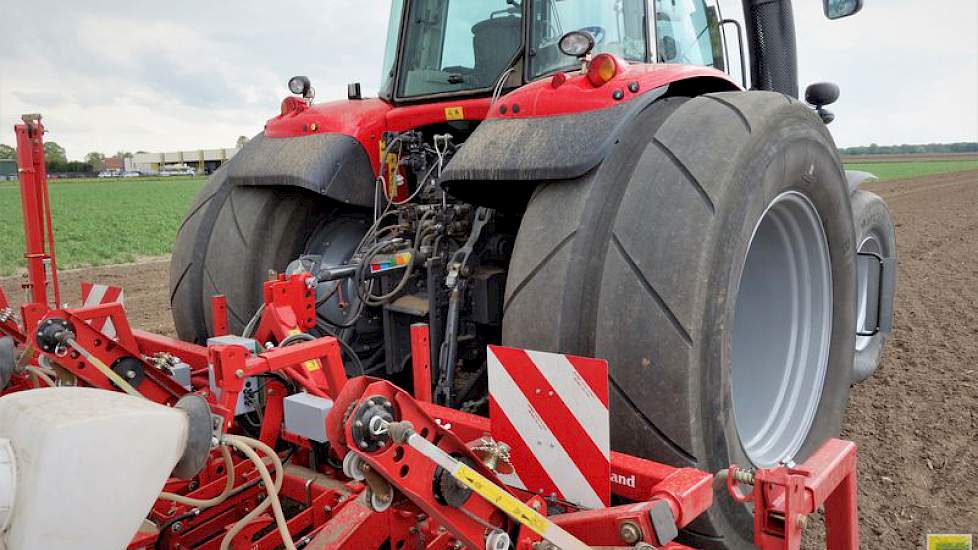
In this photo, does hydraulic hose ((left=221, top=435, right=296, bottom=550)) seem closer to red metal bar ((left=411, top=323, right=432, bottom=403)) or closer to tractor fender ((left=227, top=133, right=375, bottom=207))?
red metal bar ((left=411, top=323, right=432, bottom=403))

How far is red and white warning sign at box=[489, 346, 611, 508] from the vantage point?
1.52m

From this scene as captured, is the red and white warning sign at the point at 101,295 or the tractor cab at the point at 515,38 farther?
the tractor cab at the point at 515,38

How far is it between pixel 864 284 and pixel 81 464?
4.46m

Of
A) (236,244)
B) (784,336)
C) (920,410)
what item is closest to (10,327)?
→ (236,244)

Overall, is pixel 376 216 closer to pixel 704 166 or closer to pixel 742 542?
pixel 704 166

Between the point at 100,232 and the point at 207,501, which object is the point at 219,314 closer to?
the point at 207,501

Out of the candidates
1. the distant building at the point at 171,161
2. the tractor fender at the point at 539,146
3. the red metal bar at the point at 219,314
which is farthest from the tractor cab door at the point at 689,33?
the distant building at the point at 171,161

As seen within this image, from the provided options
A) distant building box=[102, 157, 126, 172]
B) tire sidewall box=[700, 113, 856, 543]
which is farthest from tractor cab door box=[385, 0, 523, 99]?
distant building box=[102, 157, 126, 172]

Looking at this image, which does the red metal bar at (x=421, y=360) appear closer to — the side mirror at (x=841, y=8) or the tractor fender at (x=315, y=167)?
the tractor fender at (x=315, y=167)

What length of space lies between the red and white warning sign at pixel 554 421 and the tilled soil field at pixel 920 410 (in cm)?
175

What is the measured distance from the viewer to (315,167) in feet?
9.52

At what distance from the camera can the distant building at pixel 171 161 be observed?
72.4 m

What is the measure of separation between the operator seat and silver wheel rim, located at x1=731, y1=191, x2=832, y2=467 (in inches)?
49.8

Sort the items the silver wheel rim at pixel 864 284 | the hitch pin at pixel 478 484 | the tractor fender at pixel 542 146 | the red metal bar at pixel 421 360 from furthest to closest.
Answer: the silver wheel rim at pixel 864 284 → the red metal bar at pixel 421 360 → the tractor fender at pixel 542 146 → the hitch pin at pixel 478 484
